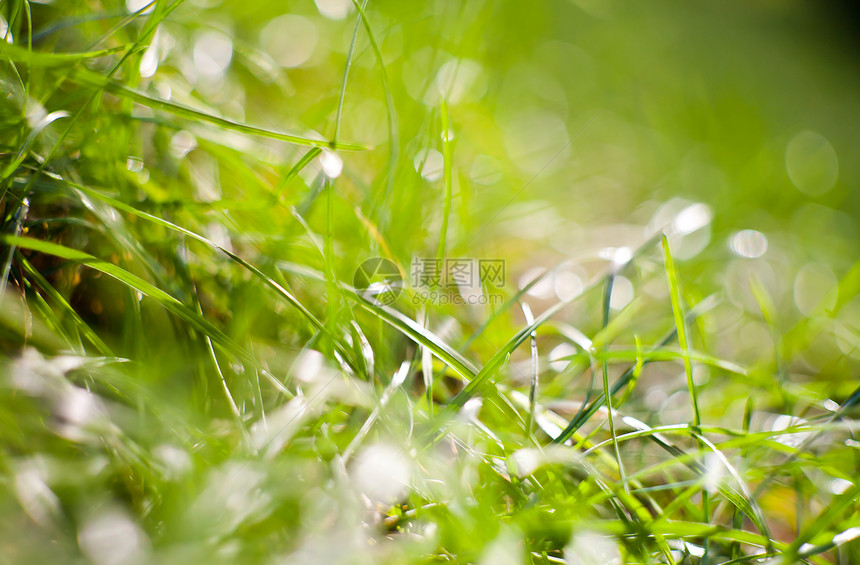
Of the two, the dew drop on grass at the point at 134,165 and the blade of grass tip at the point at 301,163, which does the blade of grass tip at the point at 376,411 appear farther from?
the dew drop on grass at the point at 134,165

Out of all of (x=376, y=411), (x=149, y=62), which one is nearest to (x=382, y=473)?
(x=376, y=411)

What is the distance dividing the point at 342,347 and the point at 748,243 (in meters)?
0.53

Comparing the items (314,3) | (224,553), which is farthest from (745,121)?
(224,553)

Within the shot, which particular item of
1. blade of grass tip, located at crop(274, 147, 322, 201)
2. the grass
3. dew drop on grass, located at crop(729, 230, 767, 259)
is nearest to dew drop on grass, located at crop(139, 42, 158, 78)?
the grass

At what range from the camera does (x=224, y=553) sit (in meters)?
0.23

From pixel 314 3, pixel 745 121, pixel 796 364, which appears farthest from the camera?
pixel 745 121

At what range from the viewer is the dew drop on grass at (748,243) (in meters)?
0.61

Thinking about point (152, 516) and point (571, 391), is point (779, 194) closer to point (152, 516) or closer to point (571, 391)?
point (571, 391)

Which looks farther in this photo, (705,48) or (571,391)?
(705,48)

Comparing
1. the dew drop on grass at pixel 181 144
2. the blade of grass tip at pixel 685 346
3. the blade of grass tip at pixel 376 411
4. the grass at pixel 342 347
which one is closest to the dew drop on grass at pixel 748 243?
the grass at pixel 342 347

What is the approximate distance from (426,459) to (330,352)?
8 centimetres

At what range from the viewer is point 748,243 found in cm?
62

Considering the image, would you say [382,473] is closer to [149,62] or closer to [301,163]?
[301,163]

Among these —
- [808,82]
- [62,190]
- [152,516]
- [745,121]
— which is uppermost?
[808,82]
